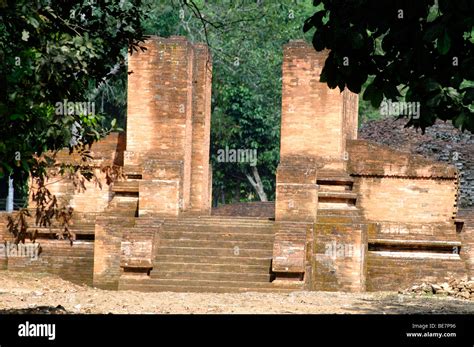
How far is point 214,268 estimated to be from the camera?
1797 centimetres

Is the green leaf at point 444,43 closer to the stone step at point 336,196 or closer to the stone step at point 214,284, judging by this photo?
the stone step at point 214,284

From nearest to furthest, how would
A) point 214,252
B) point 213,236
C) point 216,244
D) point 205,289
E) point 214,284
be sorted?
point 205,289 < point 214,284 < point 214,252 < point 216,244 < point 213,236

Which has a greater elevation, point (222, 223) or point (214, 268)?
point (222, 223)

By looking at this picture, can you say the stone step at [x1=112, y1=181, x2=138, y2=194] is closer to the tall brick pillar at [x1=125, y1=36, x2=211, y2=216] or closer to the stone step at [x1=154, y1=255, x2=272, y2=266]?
the tall brick pillar at [x1=125, y1=36, x2=211, y2=216]

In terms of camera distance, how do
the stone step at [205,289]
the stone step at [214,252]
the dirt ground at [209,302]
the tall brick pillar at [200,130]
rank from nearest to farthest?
the dirt ground at [209,302], the stone step at [205,289], the stone step at [214,252], the tall brick pillar at [200,130]

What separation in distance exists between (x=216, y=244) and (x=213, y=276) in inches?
34.8

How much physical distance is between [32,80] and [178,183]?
895cm

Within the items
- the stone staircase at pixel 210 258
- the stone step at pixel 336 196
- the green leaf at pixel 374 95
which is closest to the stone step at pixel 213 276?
the stone staircase at pixel 210 258

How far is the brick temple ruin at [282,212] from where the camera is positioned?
18.1 meters

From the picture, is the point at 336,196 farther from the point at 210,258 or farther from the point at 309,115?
the point at 210,258

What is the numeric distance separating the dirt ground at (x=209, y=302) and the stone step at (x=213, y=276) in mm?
1090

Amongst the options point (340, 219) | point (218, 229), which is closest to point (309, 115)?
point (340, 219)
